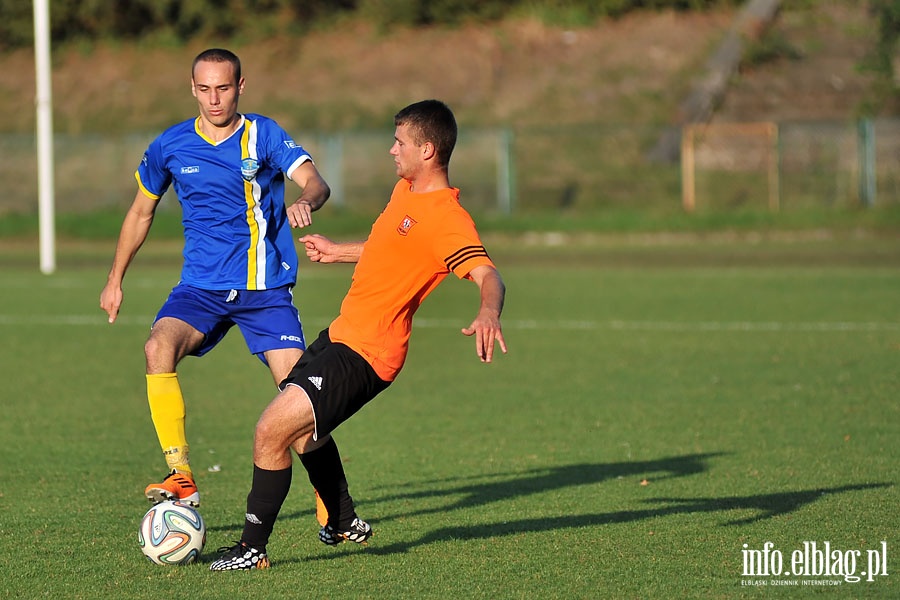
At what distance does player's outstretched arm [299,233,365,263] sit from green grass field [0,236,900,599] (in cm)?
128

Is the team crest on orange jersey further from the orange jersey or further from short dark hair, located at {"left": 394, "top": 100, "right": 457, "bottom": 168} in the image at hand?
short dark hair, located at {"left": 394, "top": 100, "right": 457, "bottom": 168}

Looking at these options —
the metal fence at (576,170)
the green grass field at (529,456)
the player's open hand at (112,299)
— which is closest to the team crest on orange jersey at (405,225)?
the green grass field at (529,456)

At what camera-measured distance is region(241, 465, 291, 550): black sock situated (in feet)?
17.7

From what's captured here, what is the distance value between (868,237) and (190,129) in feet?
75.5

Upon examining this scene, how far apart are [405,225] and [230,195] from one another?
1.75 m

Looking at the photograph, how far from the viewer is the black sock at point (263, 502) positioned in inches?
213

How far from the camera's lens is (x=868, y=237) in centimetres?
2758

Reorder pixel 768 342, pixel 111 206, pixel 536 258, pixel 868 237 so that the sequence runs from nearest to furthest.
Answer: pixel 768 342 < pixel 536 258 < pixel 868 237 < pixel 111 206

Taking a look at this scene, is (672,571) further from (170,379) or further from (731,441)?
(731,441)

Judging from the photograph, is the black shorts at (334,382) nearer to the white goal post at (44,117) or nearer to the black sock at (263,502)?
the black sock at (263,502)

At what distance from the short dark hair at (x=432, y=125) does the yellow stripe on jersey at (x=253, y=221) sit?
1627mm

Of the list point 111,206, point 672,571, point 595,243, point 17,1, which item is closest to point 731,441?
point 672,571

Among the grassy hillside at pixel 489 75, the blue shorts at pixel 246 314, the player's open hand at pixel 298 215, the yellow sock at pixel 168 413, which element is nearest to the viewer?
the player's open hand at pixel 298 215

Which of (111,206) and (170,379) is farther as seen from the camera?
(111,206)
